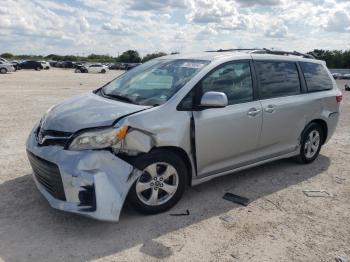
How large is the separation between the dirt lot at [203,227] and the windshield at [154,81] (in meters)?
1.31

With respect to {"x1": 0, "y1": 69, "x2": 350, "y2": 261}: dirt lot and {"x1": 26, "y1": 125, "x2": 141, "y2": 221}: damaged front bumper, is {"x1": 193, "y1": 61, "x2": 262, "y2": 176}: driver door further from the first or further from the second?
{"x1": 26, "y1": 125, "x2": 141, "y2": 221}: damaged front bumper

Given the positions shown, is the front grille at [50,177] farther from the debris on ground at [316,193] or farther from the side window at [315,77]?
the side window at [315,77]

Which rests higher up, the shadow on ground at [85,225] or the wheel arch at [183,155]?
the wheel arch at [183,155]

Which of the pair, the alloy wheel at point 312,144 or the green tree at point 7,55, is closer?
the alloy wheel at point 312,144

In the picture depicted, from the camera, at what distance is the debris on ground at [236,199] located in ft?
15.0

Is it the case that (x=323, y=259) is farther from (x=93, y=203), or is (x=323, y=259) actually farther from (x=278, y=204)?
(x=93, y=203)

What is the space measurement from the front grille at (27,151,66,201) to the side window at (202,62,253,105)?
6.13 ft

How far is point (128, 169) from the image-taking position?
12.3 ft

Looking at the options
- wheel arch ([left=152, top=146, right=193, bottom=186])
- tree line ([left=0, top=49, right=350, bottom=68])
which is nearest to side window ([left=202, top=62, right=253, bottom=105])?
wheel arch ([left=152, top=146, right=193, bottom=186])

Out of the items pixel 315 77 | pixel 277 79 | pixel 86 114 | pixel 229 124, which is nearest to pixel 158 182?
pixel 86 114

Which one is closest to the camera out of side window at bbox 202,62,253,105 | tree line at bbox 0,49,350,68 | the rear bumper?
side window at bbox 202,62,253,105

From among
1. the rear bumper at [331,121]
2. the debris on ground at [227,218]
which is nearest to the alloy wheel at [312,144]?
the rear bumper at [331,121]

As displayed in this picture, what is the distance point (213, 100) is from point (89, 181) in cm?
159

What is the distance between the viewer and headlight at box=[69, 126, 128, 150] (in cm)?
370
